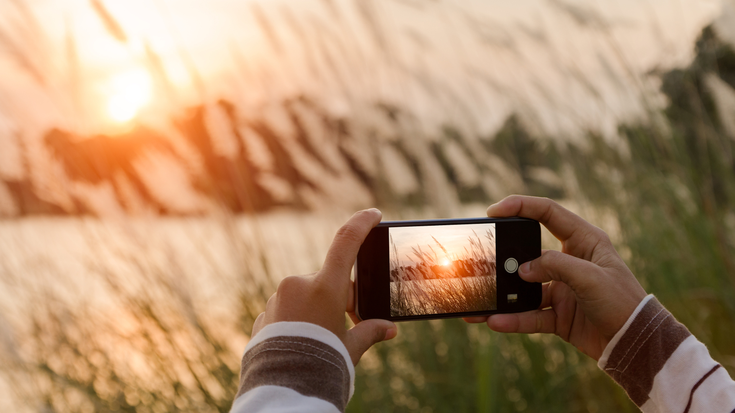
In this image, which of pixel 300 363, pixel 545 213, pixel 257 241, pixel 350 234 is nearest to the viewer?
pixel 300 363

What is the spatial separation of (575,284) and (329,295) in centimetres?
33

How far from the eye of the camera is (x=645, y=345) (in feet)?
2.10

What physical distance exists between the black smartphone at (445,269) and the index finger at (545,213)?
0.02 m

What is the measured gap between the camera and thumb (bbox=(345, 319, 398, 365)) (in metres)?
0.60

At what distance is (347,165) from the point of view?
158cm

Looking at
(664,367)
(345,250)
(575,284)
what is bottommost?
(664,367)

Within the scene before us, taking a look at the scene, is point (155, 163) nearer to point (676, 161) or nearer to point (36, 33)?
point (36, 33)

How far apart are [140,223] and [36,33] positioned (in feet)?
1.91

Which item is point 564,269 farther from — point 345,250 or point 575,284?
point 345,250

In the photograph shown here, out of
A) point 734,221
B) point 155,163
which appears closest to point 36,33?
point 155,163

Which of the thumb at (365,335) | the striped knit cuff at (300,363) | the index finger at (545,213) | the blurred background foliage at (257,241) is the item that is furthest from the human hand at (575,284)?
the blurred background foliage at (257,241)

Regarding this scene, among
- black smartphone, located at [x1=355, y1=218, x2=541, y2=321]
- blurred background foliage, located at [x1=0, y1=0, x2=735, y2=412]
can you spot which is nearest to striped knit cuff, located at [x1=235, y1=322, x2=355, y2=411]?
black smartphone, located at [x1=355, y1=218, x2=541, y2=321]

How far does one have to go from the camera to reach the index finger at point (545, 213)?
746mm

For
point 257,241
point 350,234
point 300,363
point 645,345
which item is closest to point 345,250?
point 350,234
